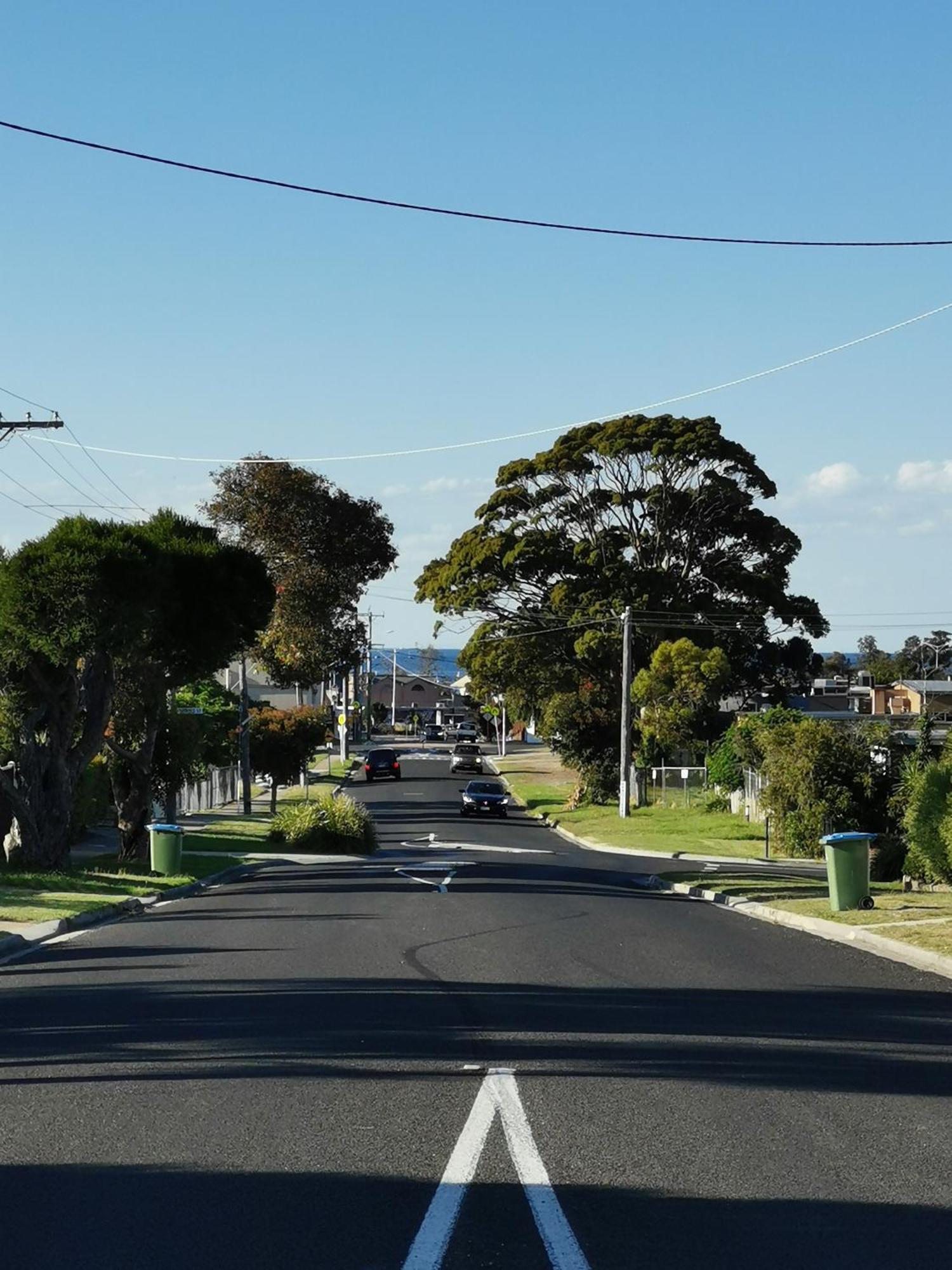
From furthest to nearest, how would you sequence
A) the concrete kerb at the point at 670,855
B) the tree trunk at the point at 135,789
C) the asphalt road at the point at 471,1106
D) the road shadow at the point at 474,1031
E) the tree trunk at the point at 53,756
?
the concrete kerb at the point at 670,855, the tree trunk at the point at 135,789, the tree trunk at the point at 53,756, the road shadow at the point at 474,1031, the asphalt road at the point at 471,1106

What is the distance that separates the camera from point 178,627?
30641 mm

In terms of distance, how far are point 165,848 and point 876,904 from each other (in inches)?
517

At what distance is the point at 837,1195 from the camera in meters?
7.01

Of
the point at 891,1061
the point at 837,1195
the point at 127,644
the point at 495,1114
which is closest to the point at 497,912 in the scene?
the point at 127,644

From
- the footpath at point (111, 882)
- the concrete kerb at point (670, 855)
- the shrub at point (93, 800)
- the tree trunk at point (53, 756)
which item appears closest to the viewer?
the footpath at point (111, 882)

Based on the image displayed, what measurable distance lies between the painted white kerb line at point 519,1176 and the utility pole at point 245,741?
41.9 meters

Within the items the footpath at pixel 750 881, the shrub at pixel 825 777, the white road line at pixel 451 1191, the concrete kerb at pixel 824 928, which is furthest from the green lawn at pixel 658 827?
the white road line at pixel 451 1191

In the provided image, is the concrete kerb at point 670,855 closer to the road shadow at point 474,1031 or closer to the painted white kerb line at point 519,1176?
the road shadow at point 474,1031

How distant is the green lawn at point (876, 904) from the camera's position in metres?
18.3

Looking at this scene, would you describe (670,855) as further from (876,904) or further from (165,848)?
(876,904)

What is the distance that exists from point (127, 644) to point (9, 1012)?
15766 mm

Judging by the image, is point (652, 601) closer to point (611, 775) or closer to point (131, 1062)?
point (611, 775)

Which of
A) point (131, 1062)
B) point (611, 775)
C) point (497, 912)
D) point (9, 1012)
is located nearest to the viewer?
point (131, 1062)

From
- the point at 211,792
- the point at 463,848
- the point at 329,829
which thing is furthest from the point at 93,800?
the point at 211,792
